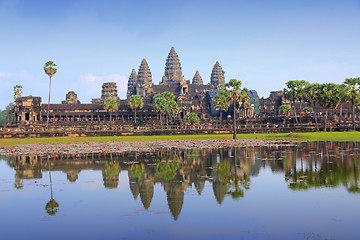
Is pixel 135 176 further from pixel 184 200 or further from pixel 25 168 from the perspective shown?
pixel 25 168

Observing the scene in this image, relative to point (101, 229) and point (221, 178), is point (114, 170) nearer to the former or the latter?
point (221, 178)

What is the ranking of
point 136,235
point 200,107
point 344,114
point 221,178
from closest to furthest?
point 136,235 < point 221,178 < point 344,114 < point 200,107

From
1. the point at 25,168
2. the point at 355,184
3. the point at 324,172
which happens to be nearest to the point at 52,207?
the point at 355,184

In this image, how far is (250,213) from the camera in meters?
18.0

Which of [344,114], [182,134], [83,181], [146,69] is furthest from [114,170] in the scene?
[146,69]

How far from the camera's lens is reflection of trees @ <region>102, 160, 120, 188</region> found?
26119 mm

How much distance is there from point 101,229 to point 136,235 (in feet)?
5.06

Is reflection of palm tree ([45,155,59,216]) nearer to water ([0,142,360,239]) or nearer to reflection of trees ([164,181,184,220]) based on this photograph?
water ([0,142,360,239])

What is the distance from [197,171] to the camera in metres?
30.2

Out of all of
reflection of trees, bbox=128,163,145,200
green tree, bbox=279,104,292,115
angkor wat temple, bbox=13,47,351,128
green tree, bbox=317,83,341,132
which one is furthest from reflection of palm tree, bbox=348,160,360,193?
green tree, bbox=279,104,292,115

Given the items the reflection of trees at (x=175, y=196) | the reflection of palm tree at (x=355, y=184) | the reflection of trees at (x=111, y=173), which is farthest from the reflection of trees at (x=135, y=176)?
the reflection of palm tree at (x=355, y=184)

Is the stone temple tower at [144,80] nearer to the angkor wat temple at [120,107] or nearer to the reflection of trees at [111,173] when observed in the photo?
the angkor wat temple at [120,107]

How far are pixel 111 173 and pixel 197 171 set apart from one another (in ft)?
16.8

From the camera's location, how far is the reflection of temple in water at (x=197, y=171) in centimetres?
2330
